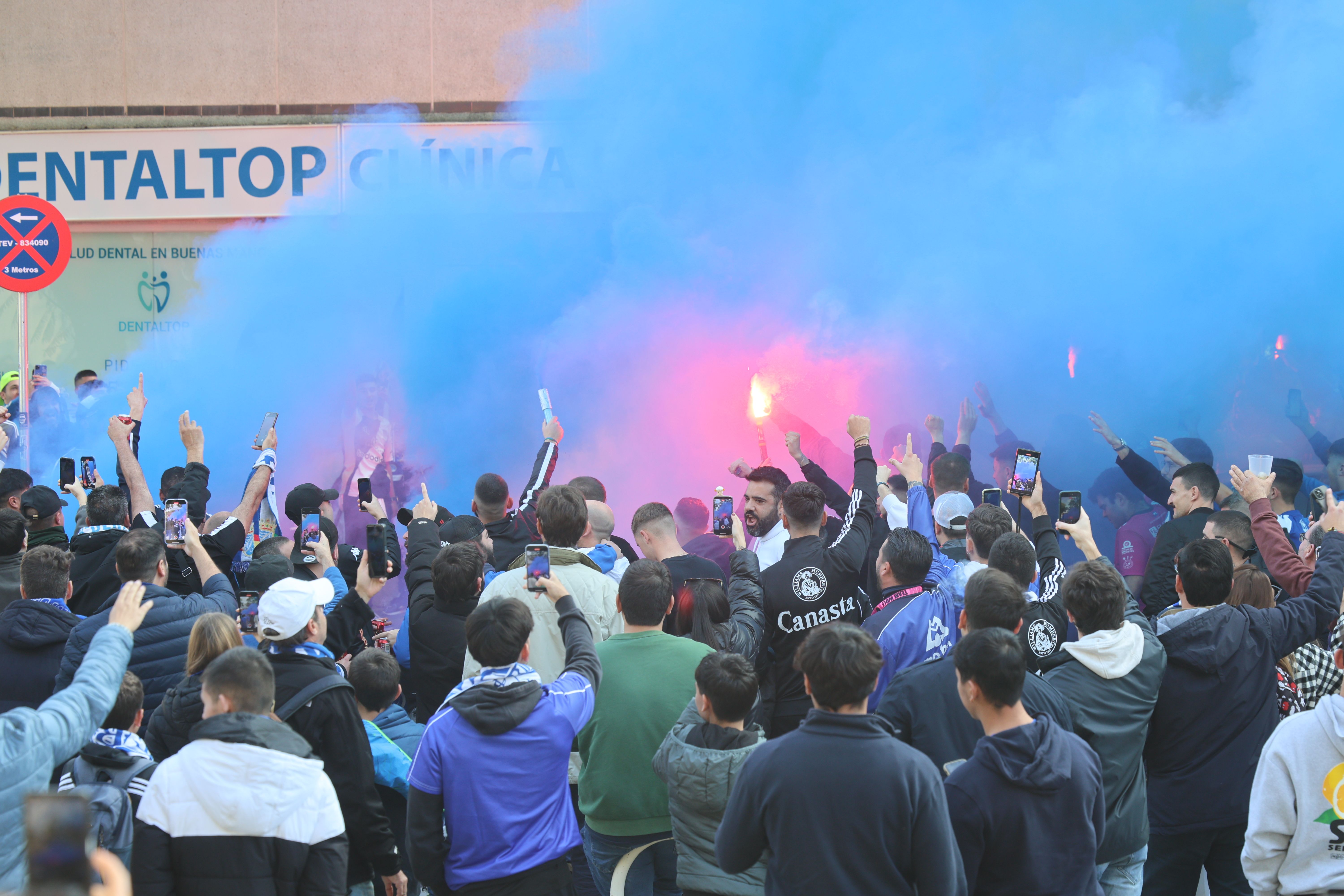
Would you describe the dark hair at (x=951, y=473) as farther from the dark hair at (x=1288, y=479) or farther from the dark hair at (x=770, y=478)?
the dark hair at (x=1288, y=479)

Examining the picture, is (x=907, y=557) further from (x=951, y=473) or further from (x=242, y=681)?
(x=242, y=681)

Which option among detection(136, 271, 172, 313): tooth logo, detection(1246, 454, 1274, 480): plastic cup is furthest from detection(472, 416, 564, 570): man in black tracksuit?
detection(136, 271, 172, 313): tooth logo

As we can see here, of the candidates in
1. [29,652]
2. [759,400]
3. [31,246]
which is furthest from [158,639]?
[759,400]

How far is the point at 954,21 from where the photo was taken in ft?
24.1

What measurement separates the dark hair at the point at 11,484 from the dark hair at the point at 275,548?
142cm

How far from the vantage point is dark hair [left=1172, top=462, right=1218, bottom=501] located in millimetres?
4977

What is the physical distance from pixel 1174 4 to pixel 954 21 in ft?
4.79

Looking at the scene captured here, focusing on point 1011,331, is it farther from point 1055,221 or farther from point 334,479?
Result: point 334,479

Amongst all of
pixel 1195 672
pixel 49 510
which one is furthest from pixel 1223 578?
pixel 49 510

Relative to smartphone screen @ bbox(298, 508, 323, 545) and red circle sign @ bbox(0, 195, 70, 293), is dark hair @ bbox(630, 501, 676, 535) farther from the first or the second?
red circle sign @ bbox(0, 195, 70, 293)

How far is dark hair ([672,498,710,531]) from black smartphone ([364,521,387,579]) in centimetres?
224

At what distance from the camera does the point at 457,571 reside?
3.74 meters

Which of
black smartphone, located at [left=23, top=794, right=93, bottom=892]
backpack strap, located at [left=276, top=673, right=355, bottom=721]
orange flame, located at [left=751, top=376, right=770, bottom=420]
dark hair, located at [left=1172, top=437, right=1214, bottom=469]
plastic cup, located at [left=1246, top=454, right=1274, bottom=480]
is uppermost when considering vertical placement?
orange flame, located at [left=751, top=376, right=770, bottom=420]

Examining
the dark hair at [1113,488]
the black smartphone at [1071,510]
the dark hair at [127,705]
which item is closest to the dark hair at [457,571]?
the dark hair at [127,705]
